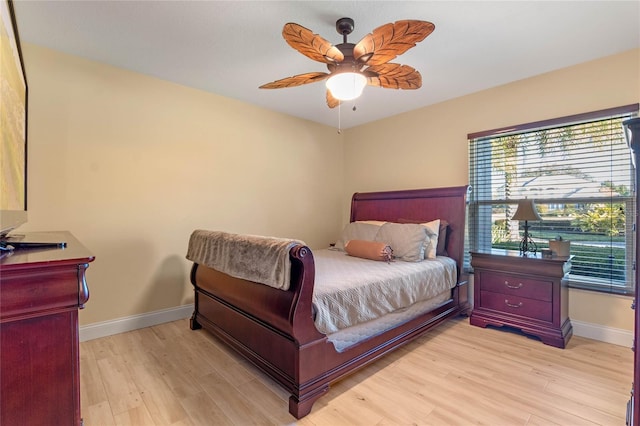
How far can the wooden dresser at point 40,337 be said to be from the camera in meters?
0.90

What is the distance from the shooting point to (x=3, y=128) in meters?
1.29

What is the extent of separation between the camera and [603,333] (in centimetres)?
256

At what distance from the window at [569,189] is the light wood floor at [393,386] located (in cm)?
75

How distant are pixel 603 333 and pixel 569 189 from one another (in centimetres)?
127

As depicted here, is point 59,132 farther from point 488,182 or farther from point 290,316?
point 488,182

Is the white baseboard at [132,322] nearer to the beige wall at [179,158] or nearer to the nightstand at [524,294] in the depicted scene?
the beige wall at [179,158]

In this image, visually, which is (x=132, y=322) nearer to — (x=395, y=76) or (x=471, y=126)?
(x=395, y=76)

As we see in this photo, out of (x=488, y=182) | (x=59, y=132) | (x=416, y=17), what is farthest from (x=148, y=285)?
(x=488, y=182)

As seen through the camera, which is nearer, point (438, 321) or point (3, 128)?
point (3, 128)

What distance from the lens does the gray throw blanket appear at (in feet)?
5.73

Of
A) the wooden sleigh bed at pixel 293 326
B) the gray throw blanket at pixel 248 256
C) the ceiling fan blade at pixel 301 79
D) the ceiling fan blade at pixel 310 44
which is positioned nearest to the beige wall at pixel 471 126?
the wooden sleigh bed at pixel 293 326

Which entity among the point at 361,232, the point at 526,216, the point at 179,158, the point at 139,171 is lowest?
the point at 361,232

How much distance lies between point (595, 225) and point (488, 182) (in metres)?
0.97

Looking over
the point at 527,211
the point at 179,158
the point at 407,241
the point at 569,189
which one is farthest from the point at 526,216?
the point at 179,158
